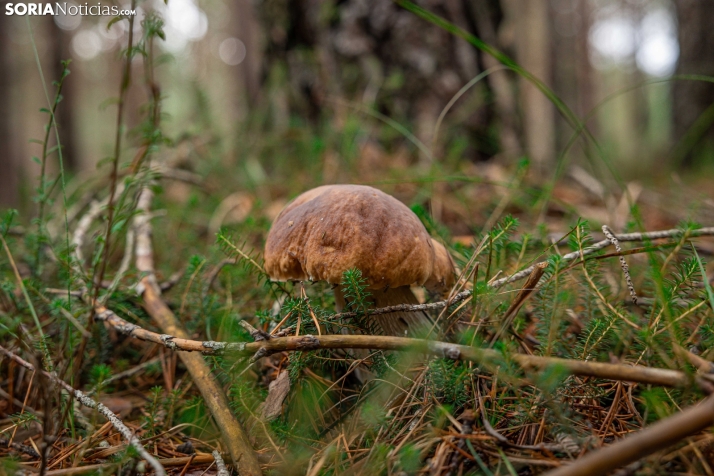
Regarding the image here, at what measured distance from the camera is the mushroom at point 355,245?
1142mm

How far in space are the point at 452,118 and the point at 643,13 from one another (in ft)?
64.1

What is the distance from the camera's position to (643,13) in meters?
17.8

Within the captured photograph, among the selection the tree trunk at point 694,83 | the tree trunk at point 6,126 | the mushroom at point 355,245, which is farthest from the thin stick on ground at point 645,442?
the tree trunk at point 6,126

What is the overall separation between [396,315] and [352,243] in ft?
1.14

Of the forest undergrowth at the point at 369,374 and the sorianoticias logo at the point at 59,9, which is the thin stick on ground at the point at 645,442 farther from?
the sorianoticias logo at the point at 59,9

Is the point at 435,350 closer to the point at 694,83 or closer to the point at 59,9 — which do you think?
the point at 59,9

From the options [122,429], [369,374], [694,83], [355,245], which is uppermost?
[694,83]

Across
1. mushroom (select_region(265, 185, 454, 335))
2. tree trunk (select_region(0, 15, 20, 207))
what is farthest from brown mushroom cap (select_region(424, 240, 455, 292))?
tree trunk (select_region(0, 15, 20, 207))

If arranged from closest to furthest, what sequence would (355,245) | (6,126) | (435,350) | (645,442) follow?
1. (645,442)
2. (435,350)
3. (355,245)
4. (6,126)

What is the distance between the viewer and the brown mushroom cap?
1.26 metres

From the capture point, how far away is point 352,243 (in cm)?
115

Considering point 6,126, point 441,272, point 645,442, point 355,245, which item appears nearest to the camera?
point 645,442

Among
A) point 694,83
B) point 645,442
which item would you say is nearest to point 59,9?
point 645,442

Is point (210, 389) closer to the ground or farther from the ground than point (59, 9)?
closer to the ground
